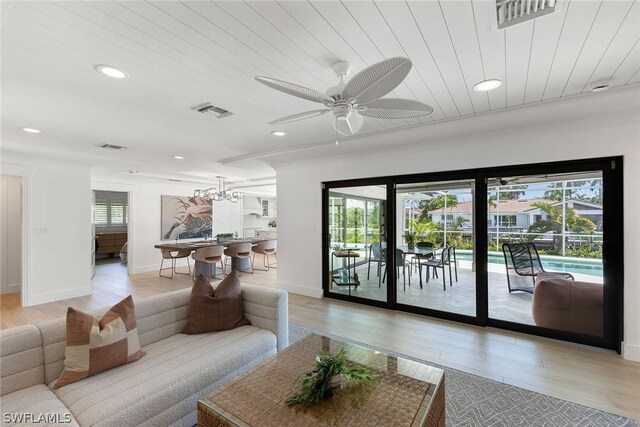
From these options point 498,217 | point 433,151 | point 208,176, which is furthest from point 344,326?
point 208,176

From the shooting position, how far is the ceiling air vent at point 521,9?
4.66ft

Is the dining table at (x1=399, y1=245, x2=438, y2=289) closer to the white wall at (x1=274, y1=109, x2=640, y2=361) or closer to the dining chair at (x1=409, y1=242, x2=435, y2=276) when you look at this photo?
the dining chair at (x1=409, y1=242, x2=435, y2=276)

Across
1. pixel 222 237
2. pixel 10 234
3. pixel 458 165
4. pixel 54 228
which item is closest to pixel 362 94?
pixel 458 165

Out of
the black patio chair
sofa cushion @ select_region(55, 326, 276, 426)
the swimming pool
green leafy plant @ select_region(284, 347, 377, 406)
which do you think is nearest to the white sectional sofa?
sofa cushion @ select_region(55, 326, 276, 426)

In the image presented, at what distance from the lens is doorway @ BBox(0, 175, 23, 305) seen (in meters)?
5.30

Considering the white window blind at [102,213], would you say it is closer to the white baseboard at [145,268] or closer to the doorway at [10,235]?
the white baseboard at [145,268]

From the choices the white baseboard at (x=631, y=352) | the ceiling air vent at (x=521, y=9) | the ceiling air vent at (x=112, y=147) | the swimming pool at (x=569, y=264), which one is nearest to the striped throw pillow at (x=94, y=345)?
the ceiling air vent at (x=521, y=9)

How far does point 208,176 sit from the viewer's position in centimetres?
716

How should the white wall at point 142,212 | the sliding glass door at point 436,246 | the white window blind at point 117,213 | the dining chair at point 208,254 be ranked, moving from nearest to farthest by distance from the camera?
the sliding glass door at point 436,246, the dining chair at point 208,254, the white wall at point 142,212, the white window blind at point 117,213

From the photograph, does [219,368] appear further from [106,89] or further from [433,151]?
[433,151]

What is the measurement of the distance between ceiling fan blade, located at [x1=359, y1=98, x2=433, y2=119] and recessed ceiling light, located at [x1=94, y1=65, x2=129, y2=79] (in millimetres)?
1757

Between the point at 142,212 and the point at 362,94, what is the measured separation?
7670 mm

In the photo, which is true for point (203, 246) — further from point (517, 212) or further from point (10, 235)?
point (517, 212)

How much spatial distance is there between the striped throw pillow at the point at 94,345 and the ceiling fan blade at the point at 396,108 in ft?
A: 7.01
